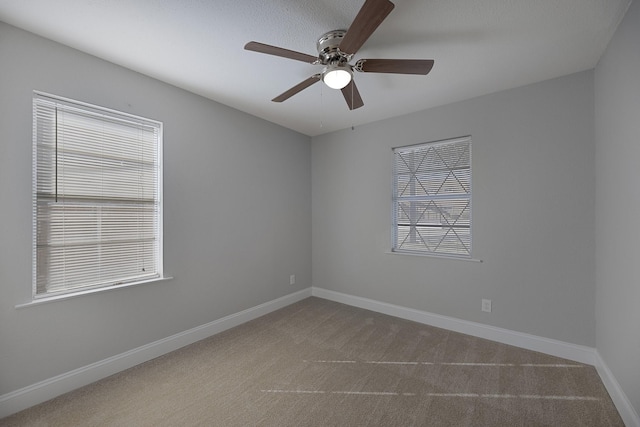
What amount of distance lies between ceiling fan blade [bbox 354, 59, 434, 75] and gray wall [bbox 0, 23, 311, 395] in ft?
6.12

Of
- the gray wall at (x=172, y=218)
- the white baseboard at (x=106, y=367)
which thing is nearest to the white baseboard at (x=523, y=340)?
the gray wall at (x=172, y=218)

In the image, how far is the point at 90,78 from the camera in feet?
6.76

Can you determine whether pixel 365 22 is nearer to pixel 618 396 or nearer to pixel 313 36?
pixel 313 36

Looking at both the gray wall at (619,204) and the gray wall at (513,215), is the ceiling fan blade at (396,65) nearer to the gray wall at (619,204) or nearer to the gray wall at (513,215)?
the gray wall at (619,204)

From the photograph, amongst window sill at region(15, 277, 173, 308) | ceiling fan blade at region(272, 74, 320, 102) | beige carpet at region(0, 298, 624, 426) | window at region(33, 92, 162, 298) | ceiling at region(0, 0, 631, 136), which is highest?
ceiling at region(0, 0, 631, 136)

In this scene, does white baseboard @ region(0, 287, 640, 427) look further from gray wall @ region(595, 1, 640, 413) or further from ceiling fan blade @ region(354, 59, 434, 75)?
ceiling fan blade @ region(354, 59, 434, 75)

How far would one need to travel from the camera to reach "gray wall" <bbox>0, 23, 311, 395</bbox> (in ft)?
5.72

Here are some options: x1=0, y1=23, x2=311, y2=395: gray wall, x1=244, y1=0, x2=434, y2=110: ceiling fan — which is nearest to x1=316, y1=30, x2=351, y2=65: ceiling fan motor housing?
x1=244, y1=0, x2=434, y2=110: ceiling fan

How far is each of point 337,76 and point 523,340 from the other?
9.62ft

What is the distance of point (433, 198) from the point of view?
3.12m

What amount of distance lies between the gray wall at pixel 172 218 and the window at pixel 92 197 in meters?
0.08

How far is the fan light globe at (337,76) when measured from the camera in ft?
5.57

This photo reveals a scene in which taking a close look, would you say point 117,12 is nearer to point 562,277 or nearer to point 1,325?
point 1,325

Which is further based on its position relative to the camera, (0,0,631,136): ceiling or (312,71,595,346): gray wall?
(312,71,595,346): gray wall
